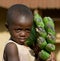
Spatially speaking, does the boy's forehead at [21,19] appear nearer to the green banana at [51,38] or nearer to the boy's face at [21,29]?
the boy's face at [21,29]

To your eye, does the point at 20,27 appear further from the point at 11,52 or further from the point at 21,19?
the point at 11,52

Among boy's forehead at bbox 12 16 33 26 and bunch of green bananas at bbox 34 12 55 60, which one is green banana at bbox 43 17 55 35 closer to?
bunch of green bananas at bbox 34 12 55 60

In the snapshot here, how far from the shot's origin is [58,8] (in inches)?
204

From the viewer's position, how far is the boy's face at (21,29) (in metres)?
1.81

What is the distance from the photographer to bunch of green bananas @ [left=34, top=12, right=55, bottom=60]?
6.07 ft

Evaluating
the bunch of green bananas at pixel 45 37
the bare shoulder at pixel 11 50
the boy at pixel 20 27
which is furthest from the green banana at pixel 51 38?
the bare shoulder at pixel 11 50

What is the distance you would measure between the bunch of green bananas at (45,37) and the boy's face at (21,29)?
59 millimetres

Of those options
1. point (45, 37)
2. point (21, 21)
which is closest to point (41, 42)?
point (45, 37)

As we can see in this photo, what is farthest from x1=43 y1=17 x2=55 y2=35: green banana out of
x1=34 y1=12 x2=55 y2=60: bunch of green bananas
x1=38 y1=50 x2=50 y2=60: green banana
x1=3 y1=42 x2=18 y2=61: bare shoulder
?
x1=3 y1=42 x2=18 y2=61: bare shoulder

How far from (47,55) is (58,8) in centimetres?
339

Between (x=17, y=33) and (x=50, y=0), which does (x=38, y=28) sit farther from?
(x=50, y=0)

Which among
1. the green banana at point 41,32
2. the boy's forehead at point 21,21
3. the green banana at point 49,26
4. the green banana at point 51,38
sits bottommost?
the green banana at point 51,38

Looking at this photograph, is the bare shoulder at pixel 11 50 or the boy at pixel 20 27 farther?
the boy at pixel 20 27

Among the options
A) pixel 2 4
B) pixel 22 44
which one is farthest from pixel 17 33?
pixel 2 4
